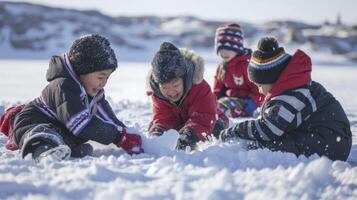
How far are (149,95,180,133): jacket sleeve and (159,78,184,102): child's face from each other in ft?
0.68

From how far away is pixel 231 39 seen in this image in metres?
6.22

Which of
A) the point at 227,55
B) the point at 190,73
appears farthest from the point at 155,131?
the point at 227,55

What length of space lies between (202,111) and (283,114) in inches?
35.2

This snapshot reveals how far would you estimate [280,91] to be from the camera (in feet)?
9.47

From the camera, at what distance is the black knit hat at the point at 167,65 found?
3240mm

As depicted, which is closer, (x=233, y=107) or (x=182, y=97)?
(x=182, y=97)

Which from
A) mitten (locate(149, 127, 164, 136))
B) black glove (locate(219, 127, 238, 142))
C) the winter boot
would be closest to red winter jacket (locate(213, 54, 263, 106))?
mitten (locate(149, 127, 164, 136))

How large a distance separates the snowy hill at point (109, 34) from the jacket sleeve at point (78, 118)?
76.6 feet

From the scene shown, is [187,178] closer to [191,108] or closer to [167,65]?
[167,65]

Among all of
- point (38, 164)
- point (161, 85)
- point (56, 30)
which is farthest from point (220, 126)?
point (56, 30)

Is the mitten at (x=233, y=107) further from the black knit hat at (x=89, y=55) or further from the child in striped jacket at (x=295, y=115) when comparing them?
the black knit hat at (x=89, y=55)

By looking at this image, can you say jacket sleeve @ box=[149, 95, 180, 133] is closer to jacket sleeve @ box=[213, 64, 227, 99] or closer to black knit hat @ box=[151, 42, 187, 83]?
black knit hat @ box=[151, 42, 187, 83]

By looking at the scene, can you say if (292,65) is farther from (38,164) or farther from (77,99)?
(38,164)

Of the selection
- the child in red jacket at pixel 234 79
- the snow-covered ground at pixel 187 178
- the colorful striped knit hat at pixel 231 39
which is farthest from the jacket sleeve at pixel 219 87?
the snow-covered ground at pixel 187 178
